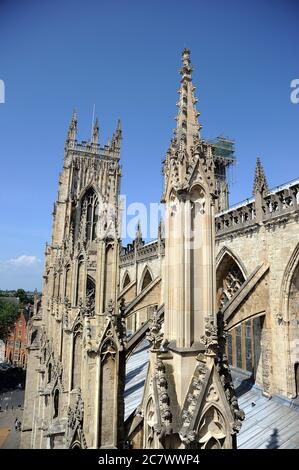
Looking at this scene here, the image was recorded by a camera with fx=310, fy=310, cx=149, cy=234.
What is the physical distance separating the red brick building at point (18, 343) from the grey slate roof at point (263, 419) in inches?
2076

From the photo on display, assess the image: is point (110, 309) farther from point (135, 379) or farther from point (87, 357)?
point (135, 379)

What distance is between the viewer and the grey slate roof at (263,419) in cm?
773

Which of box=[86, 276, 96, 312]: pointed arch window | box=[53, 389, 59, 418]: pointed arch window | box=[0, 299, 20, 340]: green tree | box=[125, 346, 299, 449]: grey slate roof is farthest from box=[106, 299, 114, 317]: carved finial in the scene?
box=[0, 299, 20, 340]: green tree

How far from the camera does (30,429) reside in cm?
2155

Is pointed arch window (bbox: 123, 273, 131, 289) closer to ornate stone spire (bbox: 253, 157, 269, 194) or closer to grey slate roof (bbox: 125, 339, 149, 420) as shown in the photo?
grey slate roof (bbox: 125, 339, 149, 420)

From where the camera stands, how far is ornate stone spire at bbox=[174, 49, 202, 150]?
4884 millimetres

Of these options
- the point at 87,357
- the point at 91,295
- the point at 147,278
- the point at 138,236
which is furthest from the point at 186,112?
the point at 138,236

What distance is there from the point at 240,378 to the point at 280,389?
248 centimetres

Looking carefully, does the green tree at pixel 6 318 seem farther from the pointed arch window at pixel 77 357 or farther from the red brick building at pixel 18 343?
the pointed arch window at pixel 77 357

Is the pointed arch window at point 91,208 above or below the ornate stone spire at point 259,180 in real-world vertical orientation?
above

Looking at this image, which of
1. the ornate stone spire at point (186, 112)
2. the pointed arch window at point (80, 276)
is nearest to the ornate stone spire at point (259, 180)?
the ornate stone spire at point (186, 112)

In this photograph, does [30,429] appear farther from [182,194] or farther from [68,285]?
[182,194]

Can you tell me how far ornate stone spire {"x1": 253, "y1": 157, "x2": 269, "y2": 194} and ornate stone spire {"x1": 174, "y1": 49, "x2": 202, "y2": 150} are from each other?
654 centimetres
